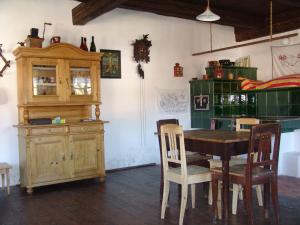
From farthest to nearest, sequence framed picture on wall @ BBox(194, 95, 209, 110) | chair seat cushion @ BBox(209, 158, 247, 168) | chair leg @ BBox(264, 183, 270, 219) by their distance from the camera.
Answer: framed picture on wall @ BBox(194, 95, 209, 110)
chair seat cushion @ BBox(209, 158, 247, 168)
chair leg @ BBox(264, 183, 270, 219)

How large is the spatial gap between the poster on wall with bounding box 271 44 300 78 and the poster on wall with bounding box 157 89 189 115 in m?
1.94

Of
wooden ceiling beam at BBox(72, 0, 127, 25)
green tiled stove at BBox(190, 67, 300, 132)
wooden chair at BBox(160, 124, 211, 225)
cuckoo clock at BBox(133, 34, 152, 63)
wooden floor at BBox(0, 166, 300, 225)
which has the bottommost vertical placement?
wooden floor at BBox(0, 166, 300, 225)

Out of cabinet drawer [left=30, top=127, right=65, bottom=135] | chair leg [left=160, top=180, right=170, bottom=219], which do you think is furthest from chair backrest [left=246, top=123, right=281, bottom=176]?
cabinet drawer [left=30, top=127, right=65, bottom=135]

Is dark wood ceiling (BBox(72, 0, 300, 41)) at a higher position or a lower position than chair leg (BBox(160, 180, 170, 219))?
higher

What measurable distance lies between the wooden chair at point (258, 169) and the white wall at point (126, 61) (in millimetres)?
3092

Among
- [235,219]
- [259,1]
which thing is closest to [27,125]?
[235,219]

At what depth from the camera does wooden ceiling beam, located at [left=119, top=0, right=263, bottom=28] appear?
5.84m

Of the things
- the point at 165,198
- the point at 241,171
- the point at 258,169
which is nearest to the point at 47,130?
the point at 165,198

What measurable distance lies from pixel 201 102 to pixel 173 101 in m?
0.59

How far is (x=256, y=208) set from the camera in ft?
12.1

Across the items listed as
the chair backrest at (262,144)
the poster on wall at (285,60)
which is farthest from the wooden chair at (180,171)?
the poster on wall at (285,60)

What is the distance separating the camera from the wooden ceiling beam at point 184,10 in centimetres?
584

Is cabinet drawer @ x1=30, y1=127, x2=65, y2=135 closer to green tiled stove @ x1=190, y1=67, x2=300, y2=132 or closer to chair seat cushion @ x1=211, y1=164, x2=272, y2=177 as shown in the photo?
chair seat cushion @ x1=211, y1=164, x2=272, y2=177

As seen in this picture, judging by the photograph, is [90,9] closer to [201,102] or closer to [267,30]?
[201,102]
